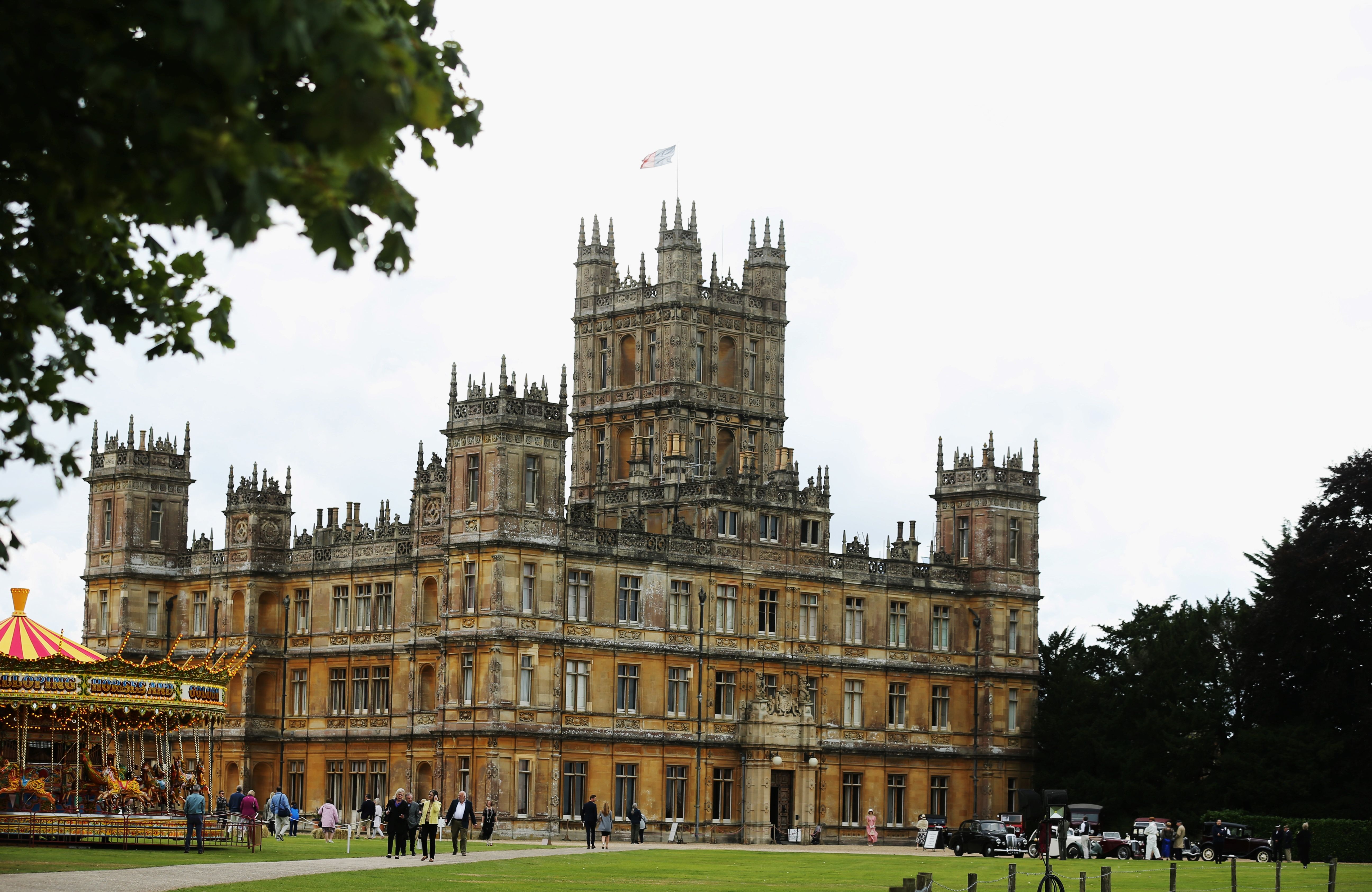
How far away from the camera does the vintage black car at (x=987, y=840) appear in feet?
210

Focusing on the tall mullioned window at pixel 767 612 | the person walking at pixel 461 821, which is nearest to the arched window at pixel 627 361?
the tall mullioned window at pixel 767 612

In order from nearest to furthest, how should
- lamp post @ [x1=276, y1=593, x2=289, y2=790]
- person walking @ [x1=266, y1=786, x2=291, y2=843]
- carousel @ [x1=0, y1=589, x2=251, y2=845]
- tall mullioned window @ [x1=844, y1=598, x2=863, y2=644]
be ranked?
1. carousel @ [x1=0, y1=589, x2=251, y2=845]
2. person walking @ [x1=266, y1=786, x2=291, y2=843]
3. lamp post @ [x1=276, y1=593, x2=289, y2=790]
4. tall mullioned window @ [x1=844, y1=598, x2=863, y2=644]

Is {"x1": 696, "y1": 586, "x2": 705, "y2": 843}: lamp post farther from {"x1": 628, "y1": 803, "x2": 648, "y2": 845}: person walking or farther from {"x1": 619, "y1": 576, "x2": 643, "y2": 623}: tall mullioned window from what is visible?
{"x1": 628, "y1": 803, "x2": 648, "y2": 845}: person walking

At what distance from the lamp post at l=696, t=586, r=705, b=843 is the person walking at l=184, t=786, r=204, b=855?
27409 millimetres

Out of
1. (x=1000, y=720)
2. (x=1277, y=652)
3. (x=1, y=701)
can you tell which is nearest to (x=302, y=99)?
(x=1, y=701)

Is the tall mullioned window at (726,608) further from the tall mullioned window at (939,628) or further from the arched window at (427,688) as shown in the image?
the arched window at (427,688)

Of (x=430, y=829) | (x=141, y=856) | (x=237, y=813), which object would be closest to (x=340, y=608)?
(x=237, y=813)

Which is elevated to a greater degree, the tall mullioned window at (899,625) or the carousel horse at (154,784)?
the tall mullioned window at (899,625)

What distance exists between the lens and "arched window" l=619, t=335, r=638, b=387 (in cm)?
8500

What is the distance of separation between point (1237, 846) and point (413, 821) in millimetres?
27662

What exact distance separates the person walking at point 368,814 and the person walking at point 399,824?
18.0 meters

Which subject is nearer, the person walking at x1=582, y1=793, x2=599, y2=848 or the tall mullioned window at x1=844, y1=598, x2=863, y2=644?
the person walking at x1=582, y1=793, x2=599, y2=848

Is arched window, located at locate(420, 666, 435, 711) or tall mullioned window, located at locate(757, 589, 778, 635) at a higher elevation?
tall mullioned window, located at locate(757, 589, 778, 635)

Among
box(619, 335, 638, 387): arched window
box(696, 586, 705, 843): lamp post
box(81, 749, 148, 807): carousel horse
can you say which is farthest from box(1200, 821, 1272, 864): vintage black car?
box(81, 749, 148, 807): carousel horse
